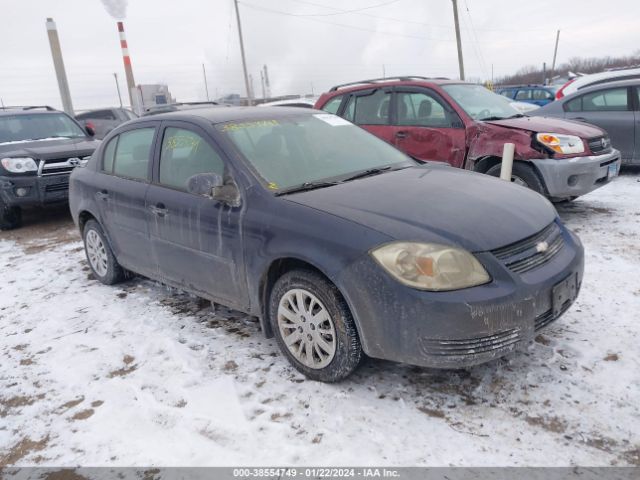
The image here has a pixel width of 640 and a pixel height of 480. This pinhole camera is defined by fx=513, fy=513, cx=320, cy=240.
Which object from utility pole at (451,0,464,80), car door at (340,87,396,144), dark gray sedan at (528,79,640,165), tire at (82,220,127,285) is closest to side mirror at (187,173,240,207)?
tire at (82,220,127,285)

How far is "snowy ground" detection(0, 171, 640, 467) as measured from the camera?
2.45 meters

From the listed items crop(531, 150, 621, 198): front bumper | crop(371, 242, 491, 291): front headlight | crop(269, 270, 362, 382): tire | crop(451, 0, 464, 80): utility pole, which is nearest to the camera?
crop(371, 242, 491, 291): front headlight

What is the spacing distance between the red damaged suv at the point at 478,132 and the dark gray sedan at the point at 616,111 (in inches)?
78.4

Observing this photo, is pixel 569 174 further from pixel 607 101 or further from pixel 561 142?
pixel 607 101

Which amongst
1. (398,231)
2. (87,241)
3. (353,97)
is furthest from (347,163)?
(353,97)

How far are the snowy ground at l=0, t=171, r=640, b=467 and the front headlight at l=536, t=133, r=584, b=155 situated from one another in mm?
1871

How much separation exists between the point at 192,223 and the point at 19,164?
16.6ft

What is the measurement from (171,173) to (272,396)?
186 cm

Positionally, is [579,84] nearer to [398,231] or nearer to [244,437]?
[398,231]

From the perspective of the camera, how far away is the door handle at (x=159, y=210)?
12.4ft

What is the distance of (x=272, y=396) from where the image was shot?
2939mm

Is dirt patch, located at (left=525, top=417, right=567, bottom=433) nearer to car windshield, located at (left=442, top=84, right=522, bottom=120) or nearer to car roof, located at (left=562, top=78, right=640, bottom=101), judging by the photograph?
car windshield, located at (left=442, top=84, right=522, bottom=120)

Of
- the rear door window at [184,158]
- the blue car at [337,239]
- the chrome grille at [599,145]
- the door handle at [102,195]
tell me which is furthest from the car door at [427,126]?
the door handle at [102,195]

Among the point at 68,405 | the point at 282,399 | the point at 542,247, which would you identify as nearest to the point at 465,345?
the point at 542,247
